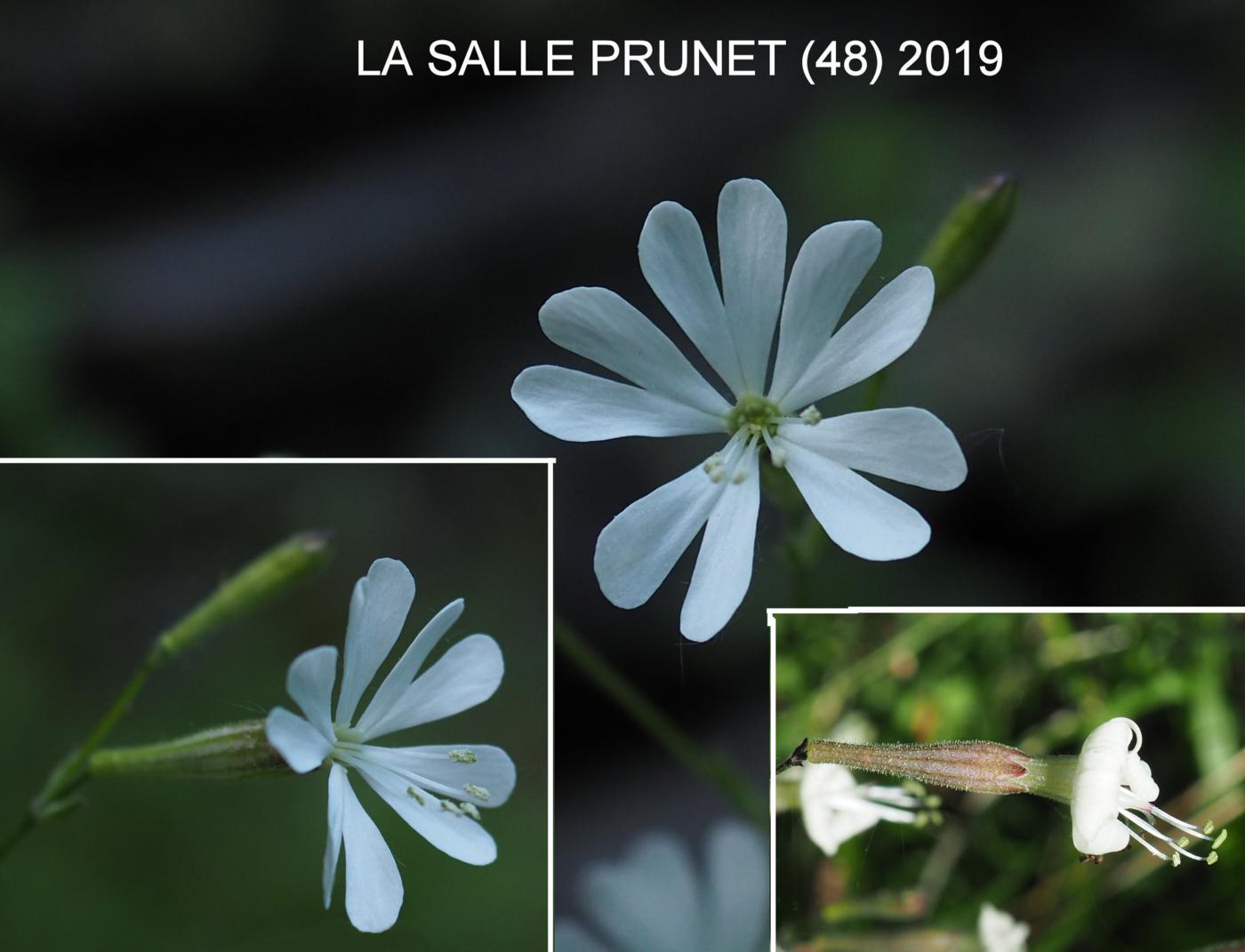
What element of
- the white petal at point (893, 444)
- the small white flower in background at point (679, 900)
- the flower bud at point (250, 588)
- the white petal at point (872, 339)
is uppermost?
the white petal at point (872, 339)

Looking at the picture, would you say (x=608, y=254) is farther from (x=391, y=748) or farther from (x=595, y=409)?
(x=391, y=748)

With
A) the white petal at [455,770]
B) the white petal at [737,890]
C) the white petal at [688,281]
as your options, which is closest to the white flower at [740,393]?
the white petal at [688,281]

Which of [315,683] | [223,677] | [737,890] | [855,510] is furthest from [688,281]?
[223,677]

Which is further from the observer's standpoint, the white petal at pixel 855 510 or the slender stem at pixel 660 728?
the slender stem at pixel 660 728

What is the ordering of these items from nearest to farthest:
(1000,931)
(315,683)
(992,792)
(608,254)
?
(315,683) → (992,792) → (1000,931) → (608,254)

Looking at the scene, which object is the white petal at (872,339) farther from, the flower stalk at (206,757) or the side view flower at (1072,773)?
the flower stalk at (206,757)

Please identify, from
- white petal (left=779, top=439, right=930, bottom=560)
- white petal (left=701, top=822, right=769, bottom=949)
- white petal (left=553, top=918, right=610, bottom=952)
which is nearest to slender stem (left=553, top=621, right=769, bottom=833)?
white petal (left=701, top=822, right=769, bottom=949)
